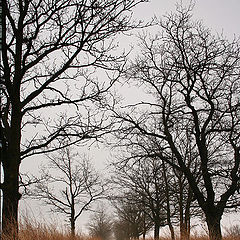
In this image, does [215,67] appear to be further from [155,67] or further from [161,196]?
[161,196]

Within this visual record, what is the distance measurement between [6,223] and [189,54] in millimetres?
10613

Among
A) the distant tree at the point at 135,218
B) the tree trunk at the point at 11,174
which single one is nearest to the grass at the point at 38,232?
the tree trunk at the point at 11,174

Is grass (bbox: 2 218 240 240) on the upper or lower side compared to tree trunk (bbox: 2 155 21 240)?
lower

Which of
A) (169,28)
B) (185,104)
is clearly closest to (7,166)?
(185,104)

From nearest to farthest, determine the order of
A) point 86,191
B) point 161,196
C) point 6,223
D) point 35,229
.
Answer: point 6,223 → point 35,229 → point 161,196 → point 86,191

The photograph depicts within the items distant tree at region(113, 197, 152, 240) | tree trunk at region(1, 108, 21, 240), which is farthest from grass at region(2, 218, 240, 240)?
distant tree at region(113, 197, 152, 240)

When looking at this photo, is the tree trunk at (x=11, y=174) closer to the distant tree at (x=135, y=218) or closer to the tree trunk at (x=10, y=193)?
the tree trunk at (x=10, y=193)

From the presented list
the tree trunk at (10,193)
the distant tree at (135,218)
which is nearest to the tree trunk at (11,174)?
the tree trunk at (10,193)

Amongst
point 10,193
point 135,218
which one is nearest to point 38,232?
point 10,193

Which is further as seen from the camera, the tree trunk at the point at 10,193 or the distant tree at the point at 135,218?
the distant tree at the point at 135,218

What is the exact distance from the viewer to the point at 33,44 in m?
8.16

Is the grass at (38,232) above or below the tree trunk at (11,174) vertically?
below

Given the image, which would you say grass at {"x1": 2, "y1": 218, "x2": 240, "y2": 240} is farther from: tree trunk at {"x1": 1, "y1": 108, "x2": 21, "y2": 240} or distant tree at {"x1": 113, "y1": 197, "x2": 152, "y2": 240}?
distant tree at {"x1": 113, "y1": 197, "x2": 152, "y2": 240}

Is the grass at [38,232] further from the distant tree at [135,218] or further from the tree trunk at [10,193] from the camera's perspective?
the distant tree at [135,218]
